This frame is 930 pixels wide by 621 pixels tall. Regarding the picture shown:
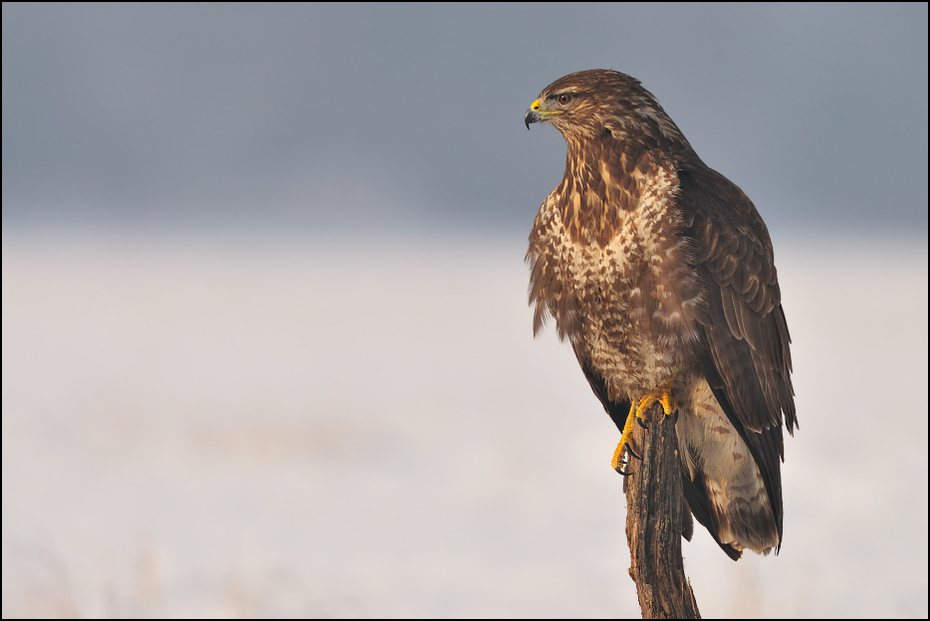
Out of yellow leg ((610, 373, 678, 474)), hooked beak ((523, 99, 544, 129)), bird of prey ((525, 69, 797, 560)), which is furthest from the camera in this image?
yellow leg ((610, 373, 678, 474))

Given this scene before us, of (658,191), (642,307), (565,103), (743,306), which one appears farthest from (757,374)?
(565,103)

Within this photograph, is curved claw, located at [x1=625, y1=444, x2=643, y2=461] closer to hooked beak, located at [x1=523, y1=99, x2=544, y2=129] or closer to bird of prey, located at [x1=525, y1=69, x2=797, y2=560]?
bird of prey, located at [x1=525, y1=69, x2=797, y2=560]

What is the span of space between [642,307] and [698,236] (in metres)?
0.49

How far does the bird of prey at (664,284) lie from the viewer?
4992mm

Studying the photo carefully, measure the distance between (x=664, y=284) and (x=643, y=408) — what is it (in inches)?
33.0

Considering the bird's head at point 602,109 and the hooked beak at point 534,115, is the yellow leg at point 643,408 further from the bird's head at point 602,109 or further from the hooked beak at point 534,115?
the hooked beak at point 534,115

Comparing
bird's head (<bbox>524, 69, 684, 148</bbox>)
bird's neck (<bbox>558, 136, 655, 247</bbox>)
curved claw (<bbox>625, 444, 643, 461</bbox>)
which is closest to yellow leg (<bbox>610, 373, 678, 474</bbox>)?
curved claw (<bbox>625, 444, 643, 461</bbox>)

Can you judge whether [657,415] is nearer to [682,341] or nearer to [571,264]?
[682,341]

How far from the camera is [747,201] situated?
5375 mm

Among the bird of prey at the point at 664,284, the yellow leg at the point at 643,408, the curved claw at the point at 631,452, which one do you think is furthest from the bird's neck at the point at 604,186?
the curved claw at the point at 631,452

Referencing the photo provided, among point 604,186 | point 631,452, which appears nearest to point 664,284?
point 604,186

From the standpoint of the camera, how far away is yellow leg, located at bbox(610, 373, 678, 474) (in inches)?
212

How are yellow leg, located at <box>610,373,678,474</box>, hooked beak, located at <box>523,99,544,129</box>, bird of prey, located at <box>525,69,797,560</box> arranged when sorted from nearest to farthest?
bird of prey, located at <box>525,69,797,560</box>
hooked beak, located at <box>523,99,544,129</box>
yellow leg, located at <box>610,373,678,474</box>

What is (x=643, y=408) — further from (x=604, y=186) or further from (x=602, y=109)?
(x=602, y=109)
